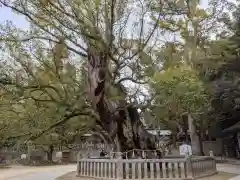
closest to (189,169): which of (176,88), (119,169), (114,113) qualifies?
(119,169)

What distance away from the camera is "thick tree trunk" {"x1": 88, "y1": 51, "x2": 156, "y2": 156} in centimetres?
1346

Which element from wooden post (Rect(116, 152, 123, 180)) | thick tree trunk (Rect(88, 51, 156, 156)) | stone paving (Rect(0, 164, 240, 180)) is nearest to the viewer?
wooden post (Rect(116, 152, 123, 180))

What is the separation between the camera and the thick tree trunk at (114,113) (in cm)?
1346

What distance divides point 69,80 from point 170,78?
4488 mm

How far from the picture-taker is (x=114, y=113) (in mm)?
14094

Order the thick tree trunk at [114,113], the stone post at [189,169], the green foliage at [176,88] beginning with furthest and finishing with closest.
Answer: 1. the thick tree trunk at [114,113]
2. the green foliage at [176,88]
3. the stone post at [189,169]

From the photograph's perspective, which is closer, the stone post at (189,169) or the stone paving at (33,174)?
the stone post at (189,169)

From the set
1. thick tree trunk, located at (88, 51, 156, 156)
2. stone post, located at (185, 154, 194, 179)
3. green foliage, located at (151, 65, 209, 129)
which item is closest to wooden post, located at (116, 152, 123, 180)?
thick tree trunk, located at (88, 51, 156, 156)

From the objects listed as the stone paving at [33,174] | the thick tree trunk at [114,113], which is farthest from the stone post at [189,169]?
the stone paving at [33,174]

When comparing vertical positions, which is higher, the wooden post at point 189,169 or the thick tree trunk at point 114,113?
the thick tree trunk at point 114,113

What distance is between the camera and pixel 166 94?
524 inches

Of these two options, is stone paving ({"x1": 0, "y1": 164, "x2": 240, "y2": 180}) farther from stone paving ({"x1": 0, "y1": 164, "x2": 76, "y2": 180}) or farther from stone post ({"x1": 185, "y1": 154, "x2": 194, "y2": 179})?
Answer: stone post ({"x1": 185, "y1": 154, "x2": 194, "y2": 179})

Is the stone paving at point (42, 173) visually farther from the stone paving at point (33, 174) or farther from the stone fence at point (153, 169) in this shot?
the stone fence at point (153, 169)

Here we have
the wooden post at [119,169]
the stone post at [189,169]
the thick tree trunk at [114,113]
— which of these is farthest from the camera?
the thick tree trunk at [114,113]
